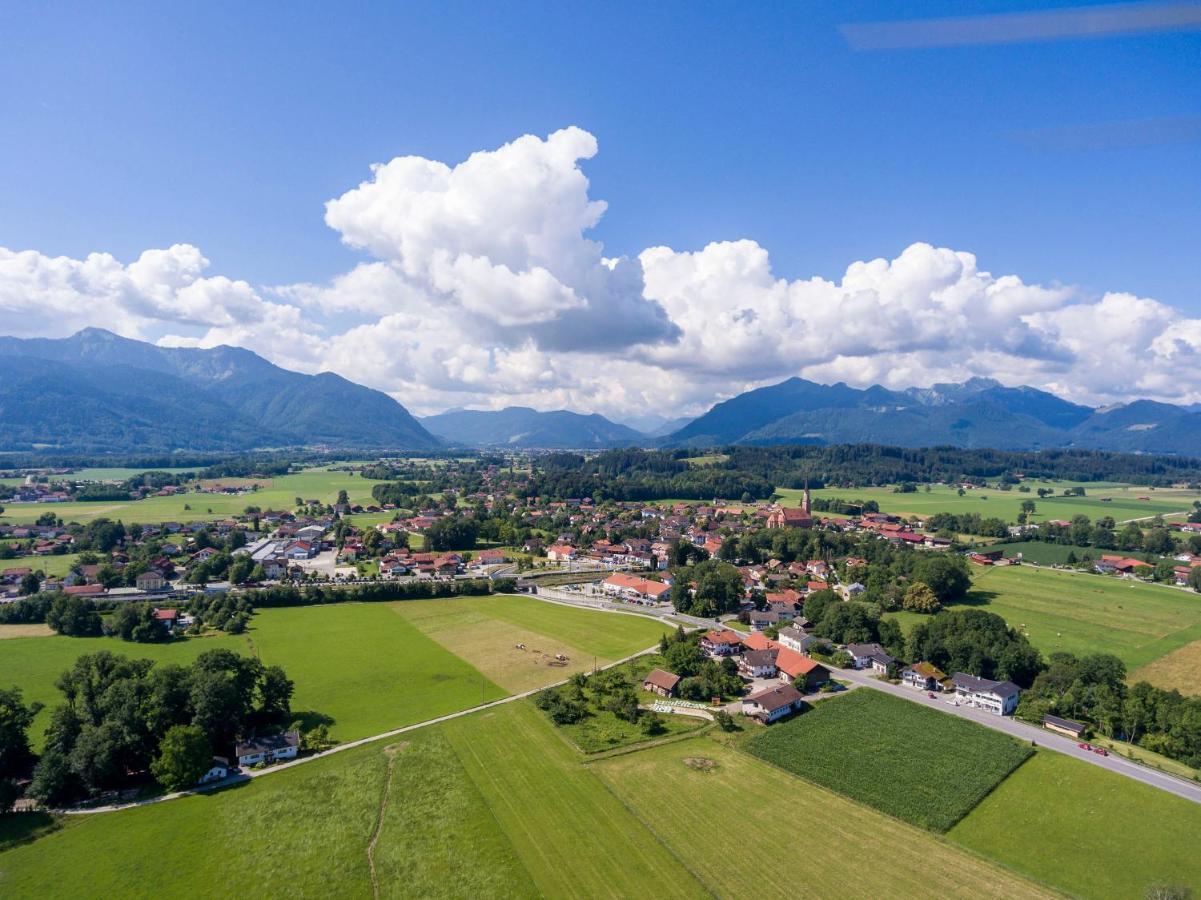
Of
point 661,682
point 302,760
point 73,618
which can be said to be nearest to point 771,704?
point 661,682

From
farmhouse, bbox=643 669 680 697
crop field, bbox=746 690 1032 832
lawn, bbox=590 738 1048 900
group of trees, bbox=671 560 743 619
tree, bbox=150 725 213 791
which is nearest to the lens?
lawn, bbox=590 738 1048 900

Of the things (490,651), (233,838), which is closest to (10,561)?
(490,651)

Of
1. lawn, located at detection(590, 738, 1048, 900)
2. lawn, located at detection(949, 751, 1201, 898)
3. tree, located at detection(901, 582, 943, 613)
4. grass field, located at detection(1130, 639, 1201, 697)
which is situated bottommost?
lawn, located at detection(590, 738, 1048, 900)

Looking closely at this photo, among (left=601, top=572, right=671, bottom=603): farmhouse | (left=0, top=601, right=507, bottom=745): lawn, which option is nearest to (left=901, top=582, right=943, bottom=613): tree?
(left=601, top=572, right=671, bottom=603): farmhouse

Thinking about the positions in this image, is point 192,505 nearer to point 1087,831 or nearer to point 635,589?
point 635,589

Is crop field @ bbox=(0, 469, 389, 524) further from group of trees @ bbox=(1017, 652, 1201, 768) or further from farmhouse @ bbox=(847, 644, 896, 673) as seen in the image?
group of trees @ bbox=(1017, 652, 1201, 768)

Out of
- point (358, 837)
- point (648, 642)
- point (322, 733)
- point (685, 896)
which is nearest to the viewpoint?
point (685, 896)

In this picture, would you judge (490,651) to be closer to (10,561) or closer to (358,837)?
(358,837)
